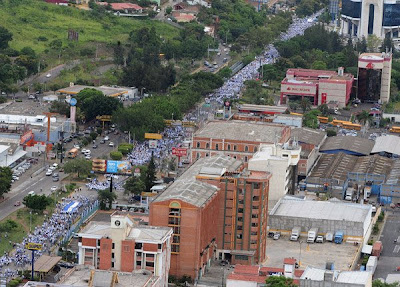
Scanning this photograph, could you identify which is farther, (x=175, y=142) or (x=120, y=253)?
(x=175, y=142)

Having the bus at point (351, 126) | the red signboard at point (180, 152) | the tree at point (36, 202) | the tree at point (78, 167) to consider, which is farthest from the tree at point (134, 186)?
the bus at point (351, 126)

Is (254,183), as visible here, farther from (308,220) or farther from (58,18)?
(58,18)

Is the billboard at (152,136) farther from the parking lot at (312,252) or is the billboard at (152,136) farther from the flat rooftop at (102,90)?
the parking lot at (312,252)

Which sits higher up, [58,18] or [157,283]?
[58,18]

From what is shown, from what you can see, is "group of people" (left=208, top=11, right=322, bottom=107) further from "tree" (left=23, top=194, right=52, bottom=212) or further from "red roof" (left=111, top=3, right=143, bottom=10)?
"tree" (left=23, top=194, right=52, bottom=212)

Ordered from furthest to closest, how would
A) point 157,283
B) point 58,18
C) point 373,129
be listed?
point 58,18 → point 373,129 → point 157,283

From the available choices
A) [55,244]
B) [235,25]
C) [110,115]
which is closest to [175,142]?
[110,115]
